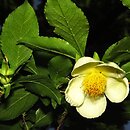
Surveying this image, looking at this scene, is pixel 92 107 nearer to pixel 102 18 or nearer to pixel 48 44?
pixel 48 44

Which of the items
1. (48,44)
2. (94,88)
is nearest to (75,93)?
(94,88)

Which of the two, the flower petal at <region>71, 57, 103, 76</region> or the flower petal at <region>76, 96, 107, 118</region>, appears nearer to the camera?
the flower petal at <region>71, 57, 103, 76</region>

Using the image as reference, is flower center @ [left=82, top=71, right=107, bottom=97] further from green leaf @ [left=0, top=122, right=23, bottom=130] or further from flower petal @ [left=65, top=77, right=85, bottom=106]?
green leaf @ [left=0, top=122, right=23, bottom=130]

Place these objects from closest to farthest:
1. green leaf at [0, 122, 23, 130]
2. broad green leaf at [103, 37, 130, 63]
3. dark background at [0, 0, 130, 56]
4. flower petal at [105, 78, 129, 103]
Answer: broad green leaf at [103, 37, 130, 63]
flower petal at [105, 78, 129, 103]
green leaf at [0, 122, 23, 130]
dark background at [0, 0, 130, 56]

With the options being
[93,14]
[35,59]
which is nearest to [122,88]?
[35,59]

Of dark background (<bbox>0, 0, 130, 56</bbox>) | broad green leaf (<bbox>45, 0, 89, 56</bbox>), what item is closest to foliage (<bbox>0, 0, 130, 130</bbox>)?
broad green leaf (<bbox>45, 0, 89, 56</bbox>)

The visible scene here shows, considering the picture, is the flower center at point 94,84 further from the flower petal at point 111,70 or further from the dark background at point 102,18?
the dark background at point 102,18

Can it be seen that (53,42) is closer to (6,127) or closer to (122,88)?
(122,88)
